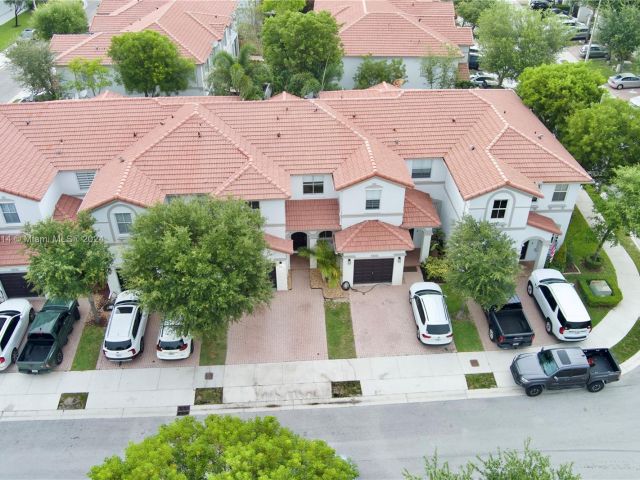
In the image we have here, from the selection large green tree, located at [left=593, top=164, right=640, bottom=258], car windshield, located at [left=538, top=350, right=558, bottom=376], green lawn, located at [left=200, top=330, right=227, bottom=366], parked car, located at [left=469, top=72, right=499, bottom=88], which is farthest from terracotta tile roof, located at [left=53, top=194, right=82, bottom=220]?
parked car, located at [left=469, top=72, right=499, bottom=88]

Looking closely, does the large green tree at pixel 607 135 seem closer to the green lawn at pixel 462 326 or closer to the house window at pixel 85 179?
the green lawn at pixel 462 326

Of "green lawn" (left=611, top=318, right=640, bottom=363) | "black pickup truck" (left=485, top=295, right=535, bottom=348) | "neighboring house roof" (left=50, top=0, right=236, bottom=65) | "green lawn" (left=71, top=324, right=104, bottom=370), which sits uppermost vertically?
"neighboring house roof" (left=50, top=0, right=236, bottom=65)

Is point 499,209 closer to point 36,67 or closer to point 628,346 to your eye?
point 628,346

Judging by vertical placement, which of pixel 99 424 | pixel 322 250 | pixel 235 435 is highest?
pixel 235 435

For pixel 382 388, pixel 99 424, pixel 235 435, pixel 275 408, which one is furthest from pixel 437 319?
pixel 99 424

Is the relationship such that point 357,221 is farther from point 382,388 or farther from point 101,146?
point 101,146

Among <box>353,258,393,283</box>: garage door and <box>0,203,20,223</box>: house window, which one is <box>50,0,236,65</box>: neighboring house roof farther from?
<box>353,258,393,283</box>: garage door

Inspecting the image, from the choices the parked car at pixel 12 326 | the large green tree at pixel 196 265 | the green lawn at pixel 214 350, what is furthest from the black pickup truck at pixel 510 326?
the parked car at pixel 12 326

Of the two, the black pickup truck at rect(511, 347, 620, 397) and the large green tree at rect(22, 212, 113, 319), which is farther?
the large green tree at rect(22, 212, 113, 319)

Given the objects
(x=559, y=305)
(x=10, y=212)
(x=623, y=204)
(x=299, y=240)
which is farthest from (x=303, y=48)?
(x=559, y=305)
